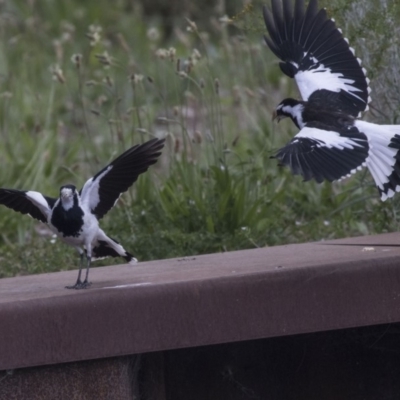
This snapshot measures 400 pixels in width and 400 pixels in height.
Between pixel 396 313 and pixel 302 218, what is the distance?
2.39 metres

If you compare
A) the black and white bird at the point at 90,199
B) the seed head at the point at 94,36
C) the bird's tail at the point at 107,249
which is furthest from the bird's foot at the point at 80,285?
the seed head at the point at 94,36

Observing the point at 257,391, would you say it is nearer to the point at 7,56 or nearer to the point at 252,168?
the point at 252,168

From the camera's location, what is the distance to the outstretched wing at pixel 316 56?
409 centimetres

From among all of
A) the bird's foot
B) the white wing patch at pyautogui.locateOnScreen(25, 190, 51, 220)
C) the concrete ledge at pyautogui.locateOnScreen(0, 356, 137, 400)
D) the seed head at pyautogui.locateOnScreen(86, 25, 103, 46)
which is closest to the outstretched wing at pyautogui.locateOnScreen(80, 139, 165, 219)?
the white wing patch at pyautogui.locateOnScreen(25, 190, 51, 220)

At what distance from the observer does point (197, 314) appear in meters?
3.01

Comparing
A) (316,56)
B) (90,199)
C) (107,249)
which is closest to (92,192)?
(90,199)

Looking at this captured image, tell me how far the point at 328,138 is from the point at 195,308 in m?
0.84

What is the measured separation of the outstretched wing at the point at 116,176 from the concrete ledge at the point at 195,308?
0.89 ft

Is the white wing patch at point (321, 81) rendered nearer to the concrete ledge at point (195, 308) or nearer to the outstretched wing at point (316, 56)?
the outstretched wing at point (316, 56)

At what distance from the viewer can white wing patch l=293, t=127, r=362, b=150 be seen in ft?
11.1

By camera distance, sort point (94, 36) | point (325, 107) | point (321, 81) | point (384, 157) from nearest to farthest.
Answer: point (384, 157)
point (325, 107)
point (321, 81)
point (94, 36)

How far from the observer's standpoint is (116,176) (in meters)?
3.24

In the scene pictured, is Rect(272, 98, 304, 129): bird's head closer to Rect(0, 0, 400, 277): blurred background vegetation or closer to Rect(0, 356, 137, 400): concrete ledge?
Rect(0, 0, 400, 277): blurred background vegetation

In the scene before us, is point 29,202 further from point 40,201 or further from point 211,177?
point 211,177
